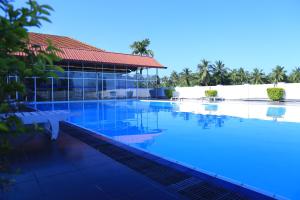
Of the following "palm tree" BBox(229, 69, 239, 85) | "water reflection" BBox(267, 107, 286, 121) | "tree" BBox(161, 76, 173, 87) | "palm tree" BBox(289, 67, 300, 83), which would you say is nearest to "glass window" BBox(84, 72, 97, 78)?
"water reflection" BBox(267, 107, 286, 121)

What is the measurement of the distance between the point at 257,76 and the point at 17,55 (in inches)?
2245

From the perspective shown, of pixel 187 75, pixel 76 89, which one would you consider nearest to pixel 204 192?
pixel 76 89

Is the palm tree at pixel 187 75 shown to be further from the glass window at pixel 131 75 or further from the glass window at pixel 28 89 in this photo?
the glass window at pixel 28 89

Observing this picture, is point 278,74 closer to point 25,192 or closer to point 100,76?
point 100,76

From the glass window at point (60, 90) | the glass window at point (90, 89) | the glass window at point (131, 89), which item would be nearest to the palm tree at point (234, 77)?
the glass window at point (131, 89)

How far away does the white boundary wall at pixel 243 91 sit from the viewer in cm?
2083

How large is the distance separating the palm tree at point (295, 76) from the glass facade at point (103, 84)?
3628 cm

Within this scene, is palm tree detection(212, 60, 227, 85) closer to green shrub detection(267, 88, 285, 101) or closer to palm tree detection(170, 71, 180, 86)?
palm tree detection(170, 71, 180, 86)

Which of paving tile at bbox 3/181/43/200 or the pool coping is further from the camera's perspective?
the pool coping

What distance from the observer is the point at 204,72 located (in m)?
47.4

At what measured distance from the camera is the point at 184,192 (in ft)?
10.4

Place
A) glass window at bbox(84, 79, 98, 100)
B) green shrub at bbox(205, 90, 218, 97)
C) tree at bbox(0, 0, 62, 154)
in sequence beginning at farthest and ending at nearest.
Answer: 1. green shrub at bbox(205, 90, 218, 97)
2. glass window at bbox(84, 79, 98, 100)
3. tree at bbox(0, 0, 62, 154)

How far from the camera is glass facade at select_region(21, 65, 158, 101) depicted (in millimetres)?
21359

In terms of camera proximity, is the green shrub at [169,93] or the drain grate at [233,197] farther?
the green shrub at [169,93]
